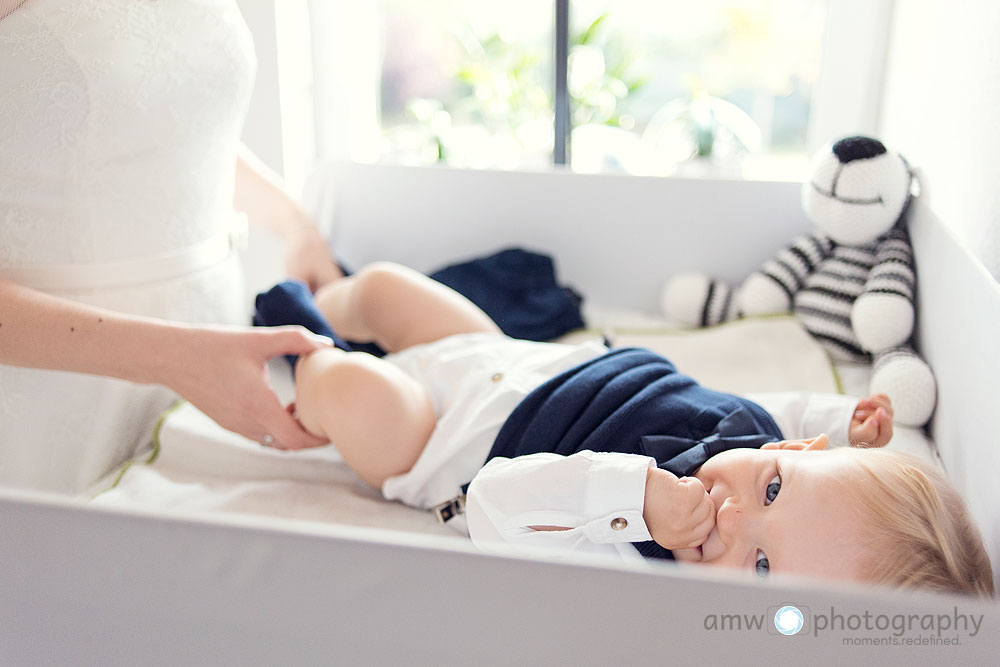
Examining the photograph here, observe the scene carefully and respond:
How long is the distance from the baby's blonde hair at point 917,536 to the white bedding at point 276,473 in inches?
11.8

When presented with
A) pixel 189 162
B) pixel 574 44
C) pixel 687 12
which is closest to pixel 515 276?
pixel 189 162

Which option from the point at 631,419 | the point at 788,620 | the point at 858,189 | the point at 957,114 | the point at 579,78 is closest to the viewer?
the point at 788,620

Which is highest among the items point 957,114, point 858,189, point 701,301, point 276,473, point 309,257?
point 957,114

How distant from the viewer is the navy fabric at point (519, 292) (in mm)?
1484

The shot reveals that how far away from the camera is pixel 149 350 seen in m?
0.87

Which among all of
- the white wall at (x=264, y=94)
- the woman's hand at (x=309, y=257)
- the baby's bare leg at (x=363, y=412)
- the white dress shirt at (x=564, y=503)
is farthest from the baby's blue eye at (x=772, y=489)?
the white wall at (x=264, y=94)

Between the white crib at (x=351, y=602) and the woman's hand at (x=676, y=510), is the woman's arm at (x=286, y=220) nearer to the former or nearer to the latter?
the woman's hand at (x=676, y=510)

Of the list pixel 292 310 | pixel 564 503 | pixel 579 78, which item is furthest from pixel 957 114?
pixel 579 78

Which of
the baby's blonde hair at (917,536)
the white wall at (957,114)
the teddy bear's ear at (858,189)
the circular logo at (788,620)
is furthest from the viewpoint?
the teddy bear's ear at (858,189)

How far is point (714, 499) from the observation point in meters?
0.88

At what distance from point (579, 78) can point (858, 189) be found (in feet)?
4.25

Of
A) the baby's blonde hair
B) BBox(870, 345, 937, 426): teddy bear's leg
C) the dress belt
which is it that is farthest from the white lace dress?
BBox(870, 345, 937, 426): teddy bear's leg

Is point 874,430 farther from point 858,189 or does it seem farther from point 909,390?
point 858,189

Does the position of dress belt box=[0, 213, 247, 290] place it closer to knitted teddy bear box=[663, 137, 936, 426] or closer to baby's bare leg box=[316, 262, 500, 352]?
baby's bare leg box=[316, 262, 500, 352]
